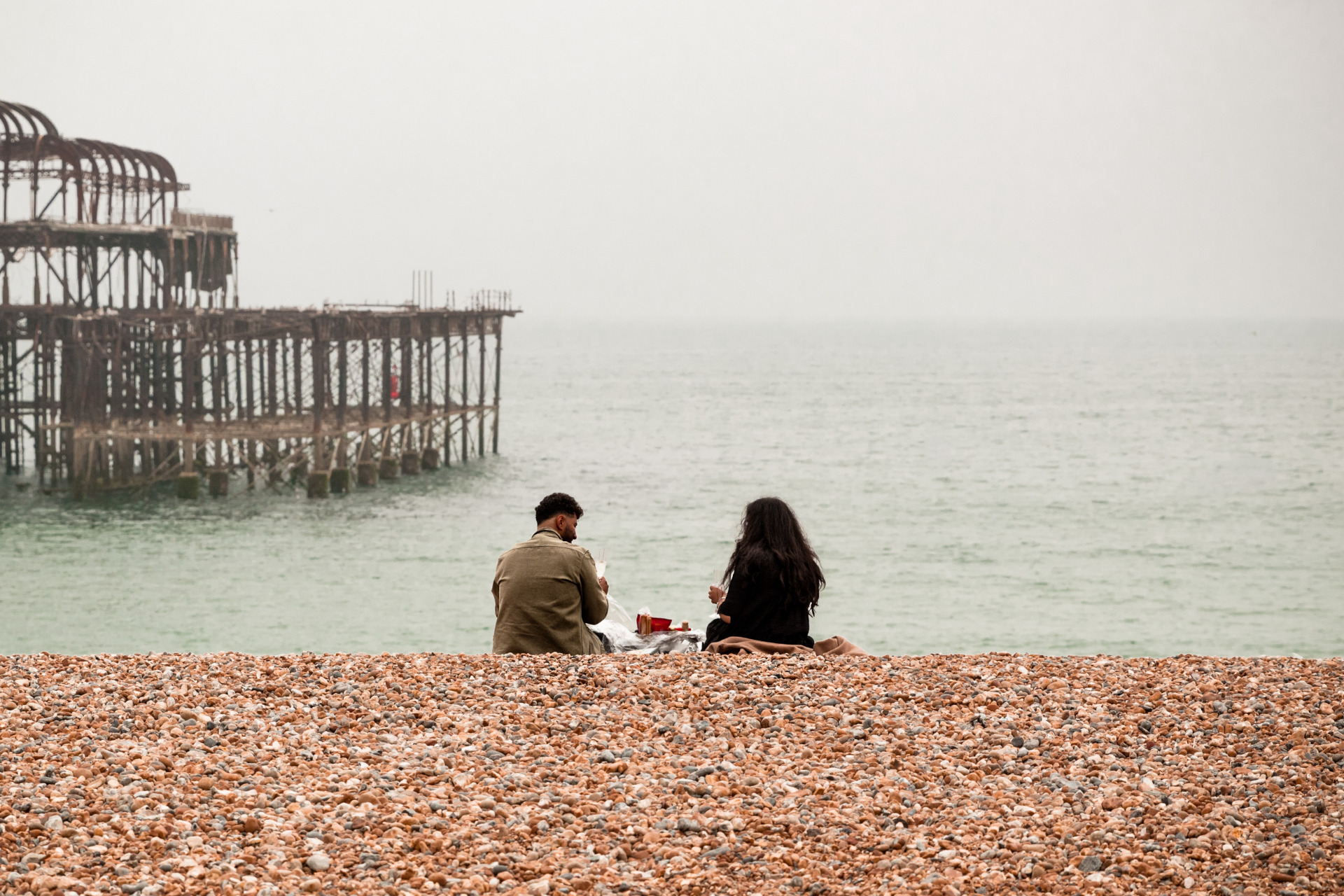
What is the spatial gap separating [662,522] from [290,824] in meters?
30.6

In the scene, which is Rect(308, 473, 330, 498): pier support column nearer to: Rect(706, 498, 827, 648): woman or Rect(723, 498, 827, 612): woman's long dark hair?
Rect(706, 498, 827, 648): woman

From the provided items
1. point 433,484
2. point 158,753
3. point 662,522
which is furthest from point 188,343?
point 158,753

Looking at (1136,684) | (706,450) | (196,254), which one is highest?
(196,254)

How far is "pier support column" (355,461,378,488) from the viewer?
122ft

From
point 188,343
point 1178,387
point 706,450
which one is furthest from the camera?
point 1178,387

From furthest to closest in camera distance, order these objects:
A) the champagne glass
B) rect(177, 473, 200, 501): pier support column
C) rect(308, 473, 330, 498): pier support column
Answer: rect(308, 473, 330, 498): pier support column, rect(177, 473, 200, 501): pier support column, the champagne glass

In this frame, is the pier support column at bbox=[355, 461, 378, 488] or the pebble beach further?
the pier support column at bbox=[355, 461, 378, 488]

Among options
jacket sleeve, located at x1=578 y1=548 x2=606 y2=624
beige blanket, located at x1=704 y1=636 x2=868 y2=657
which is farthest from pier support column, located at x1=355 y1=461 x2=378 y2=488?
beige blanket, located at x1=704 y1=636 x2=868 y2=657

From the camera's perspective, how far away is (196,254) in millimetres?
42562

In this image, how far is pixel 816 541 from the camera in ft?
115

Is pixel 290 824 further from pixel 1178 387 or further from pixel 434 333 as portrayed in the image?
pixel 1178 387

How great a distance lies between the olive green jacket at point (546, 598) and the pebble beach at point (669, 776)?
0.23m

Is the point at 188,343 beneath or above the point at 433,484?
above

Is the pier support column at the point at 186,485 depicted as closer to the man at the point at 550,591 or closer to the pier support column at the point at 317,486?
the pier support column at the point at 317,486
